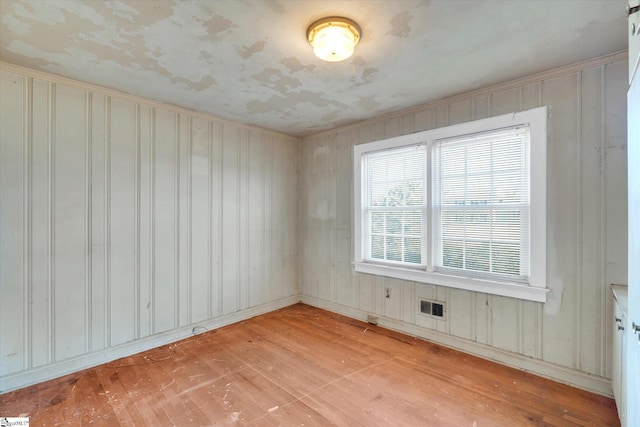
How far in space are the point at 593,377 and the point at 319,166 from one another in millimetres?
3591

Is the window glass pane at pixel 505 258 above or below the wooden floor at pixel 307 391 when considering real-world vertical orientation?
above

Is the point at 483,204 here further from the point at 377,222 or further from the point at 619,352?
the point at 619,352

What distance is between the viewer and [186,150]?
3299 mm

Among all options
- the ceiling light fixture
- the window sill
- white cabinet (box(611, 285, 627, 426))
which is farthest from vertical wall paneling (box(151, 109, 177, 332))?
white cabinet (box(611, 285, 627, 426))

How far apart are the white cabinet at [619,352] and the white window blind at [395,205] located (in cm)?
156

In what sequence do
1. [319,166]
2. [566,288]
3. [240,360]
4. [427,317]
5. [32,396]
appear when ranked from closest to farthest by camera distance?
[32,396] → [566,288] → [240,360] → [427,317] → [319,166]

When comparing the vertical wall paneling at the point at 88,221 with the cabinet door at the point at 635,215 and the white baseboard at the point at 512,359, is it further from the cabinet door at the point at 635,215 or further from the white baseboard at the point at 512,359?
the cabinet door at the point at 635,215

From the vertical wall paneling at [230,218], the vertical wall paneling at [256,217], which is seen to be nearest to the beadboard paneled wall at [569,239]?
the vertical wall paneling at [256,217]

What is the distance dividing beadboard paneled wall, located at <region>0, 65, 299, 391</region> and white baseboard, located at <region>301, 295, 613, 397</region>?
1.98 metres

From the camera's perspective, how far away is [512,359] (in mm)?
2564

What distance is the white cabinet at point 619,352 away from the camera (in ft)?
5.39

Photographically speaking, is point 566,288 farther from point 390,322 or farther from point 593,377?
point 390,322

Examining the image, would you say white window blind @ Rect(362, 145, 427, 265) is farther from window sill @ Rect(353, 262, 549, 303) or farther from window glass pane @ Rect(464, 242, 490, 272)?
window glass pane @ Rect(464, 242, 490, 272)

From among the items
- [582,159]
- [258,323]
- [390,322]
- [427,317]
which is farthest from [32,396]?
[582,159]
